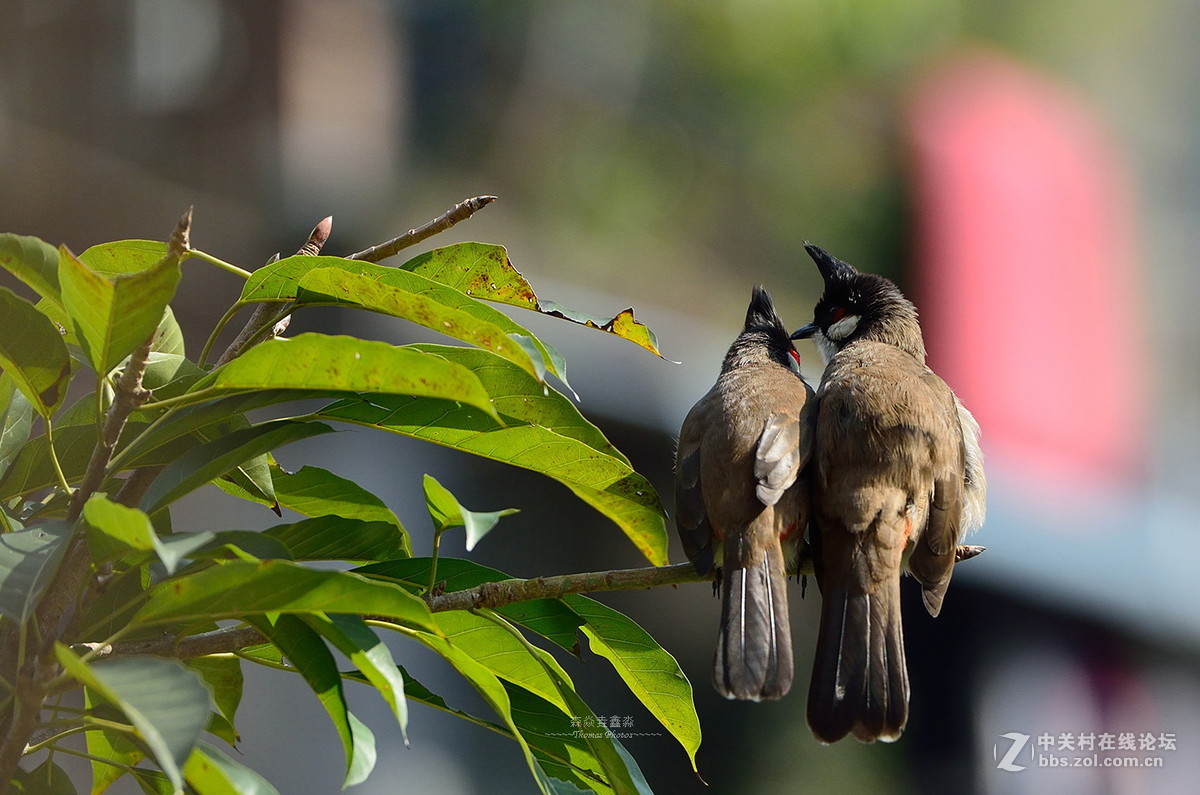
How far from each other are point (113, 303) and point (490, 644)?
0.55 m

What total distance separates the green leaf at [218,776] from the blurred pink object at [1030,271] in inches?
160

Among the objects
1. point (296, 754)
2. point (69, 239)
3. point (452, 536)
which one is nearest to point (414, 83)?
point (69, 239)

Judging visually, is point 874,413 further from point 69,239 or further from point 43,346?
point 69,239

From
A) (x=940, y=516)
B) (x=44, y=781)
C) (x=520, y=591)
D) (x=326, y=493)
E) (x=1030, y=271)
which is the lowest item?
(x=44, y=781)

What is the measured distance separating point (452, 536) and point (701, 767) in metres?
1.40

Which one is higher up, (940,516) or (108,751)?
(940,516)

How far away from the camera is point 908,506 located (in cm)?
176

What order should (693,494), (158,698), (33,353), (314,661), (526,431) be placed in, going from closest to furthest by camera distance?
(158,698)
(314,661)
(33,353)
(526,431)
(693,494)

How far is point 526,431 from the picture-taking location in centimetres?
120

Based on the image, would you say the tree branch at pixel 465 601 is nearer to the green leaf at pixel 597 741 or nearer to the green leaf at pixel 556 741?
the green leaf at pixel 597 741

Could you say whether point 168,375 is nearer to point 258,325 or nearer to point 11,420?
point 258,325

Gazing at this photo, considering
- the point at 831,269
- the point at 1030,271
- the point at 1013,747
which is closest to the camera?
the point at 831,269

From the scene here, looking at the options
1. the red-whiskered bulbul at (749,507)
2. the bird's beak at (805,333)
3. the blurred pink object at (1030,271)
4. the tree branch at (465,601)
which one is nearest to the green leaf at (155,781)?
the tree branch at (465,601)

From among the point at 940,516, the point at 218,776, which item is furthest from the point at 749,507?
the point at 218,776
